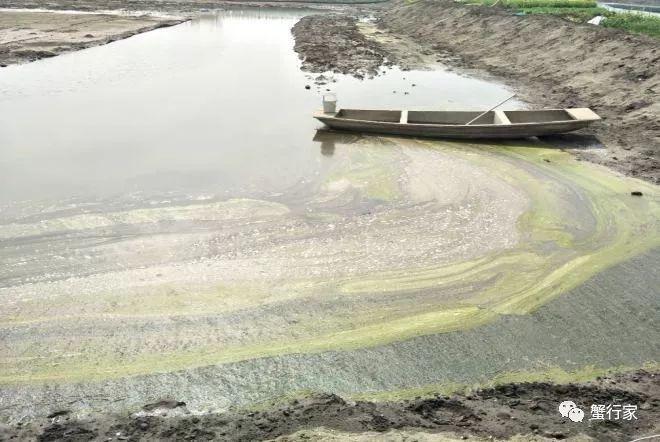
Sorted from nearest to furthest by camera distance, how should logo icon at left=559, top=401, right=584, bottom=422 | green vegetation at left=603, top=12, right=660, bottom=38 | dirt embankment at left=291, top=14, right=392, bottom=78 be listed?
logo icon at left=559, top=401, right=584, bottom=422
green vegetation at left=603, top=12, right=660, bottom=38
dirt embankment at left=291, top=14, right=392, bottom=78

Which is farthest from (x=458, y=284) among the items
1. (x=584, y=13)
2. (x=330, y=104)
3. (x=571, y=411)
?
(x=584, y=13)

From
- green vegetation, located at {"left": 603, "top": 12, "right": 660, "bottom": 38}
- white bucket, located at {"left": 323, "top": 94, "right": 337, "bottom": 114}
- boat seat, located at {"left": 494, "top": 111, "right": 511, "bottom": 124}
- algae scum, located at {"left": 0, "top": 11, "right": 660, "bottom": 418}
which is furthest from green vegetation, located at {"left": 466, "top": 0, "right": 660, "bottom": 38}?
white bucket, located at {"left": 323, "top": 94, "right": 337, "bottom": 114}

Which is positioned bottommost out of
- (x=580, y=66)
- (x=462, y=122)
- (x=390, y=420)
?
(x=390, y=420)

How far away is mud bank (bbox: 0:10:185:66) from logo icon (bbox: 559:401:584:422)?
1963 cm

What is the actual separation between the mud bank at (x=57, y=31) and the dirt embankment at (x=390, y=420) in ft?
57.6

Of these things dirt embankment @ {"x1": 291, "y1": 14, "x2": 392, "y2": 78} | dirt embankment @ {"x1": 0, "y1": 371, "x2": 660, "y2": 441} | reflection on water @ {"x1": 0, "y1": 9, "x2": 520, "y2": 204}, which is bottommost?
dirt embankment @ {"x1": 0, "y1": 371, "x2": 660, "y2": 441}

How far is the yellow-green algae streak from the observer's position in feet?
16.3

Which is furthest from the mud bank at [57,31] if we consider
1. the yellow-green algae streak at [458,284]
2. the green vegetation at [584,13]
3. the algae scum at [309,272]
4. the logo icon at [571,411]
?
the logo icon at [571,411]

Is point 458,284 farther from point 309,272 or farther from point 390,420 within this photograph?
point 390,420

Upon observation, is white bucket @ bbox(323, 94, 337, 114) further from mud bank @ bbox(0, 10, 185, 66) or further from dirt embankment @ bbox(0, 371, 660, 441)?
mud bank @ bbox(0, 10, 185, 66)

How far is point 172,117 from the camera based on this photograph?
1245 centimetres

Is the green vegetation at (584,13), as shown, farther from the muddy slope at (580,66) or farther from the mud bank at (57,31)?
the mud bank at (57,31)

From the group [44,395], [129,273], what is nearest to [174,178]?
[129,273]

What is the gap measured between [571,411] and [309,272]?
3256mm
